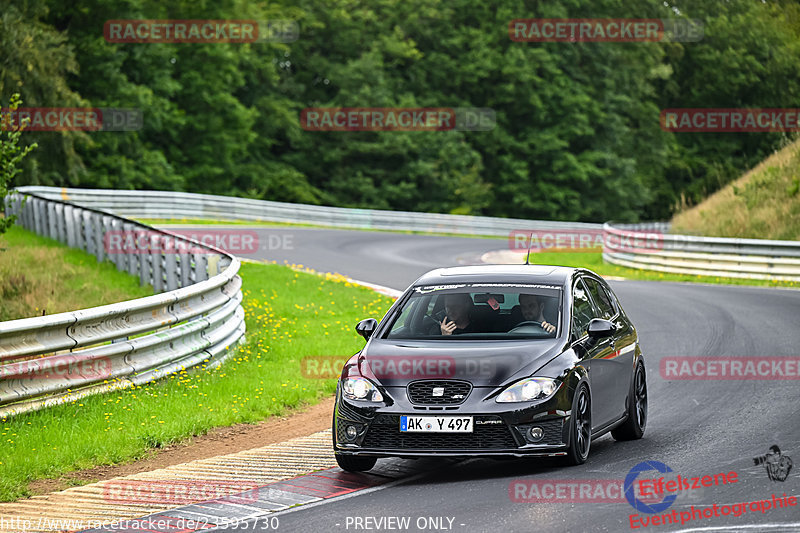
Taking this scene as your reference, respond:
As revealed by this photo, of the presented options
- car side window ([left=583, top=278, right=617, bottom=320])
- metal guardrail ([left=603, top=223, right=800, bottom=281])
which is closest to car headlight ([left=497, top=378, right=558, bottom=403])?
car side window ([left=583, top=278, right=617, bottom=320])

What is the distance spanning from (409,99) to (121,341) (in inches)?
2222

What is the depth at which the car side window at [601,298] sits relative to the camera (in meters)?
10.4

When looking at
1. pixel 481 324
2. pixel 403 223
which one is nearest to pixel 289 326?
pixel 481 324

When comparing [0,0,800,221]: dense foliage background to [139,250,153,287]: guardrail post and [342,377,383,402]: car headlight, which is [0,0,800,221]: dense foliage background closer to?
[139,250,153,287]: guardrail post

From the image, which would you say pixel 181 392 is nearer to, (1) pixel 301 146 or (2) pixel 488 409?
(2) pixel 488 409

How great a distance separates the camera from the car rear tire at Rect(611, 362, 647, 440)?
1024cm

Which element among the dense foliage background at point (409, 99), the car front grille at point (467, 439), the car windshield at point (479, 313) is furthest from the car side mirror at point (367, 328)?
the dense foliage background at point (409, 99)

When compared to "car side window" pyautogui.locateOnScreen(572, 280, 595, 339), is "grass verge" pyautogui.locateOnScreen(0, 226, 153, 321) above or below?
below

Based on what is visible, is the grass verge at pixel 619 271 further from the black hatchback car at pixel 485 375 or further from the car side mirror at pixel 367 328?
the car side mirror at pixel 367 328

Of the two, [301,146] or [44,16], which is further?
[301,146]

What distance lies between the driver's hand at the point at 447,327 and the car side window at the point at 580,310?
0.95 m

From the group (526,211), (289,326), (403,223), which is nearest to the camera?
(289,326)

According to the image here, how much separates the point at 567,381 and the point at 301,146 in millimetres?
57750

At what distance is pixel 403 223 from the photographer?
50.3 metres
